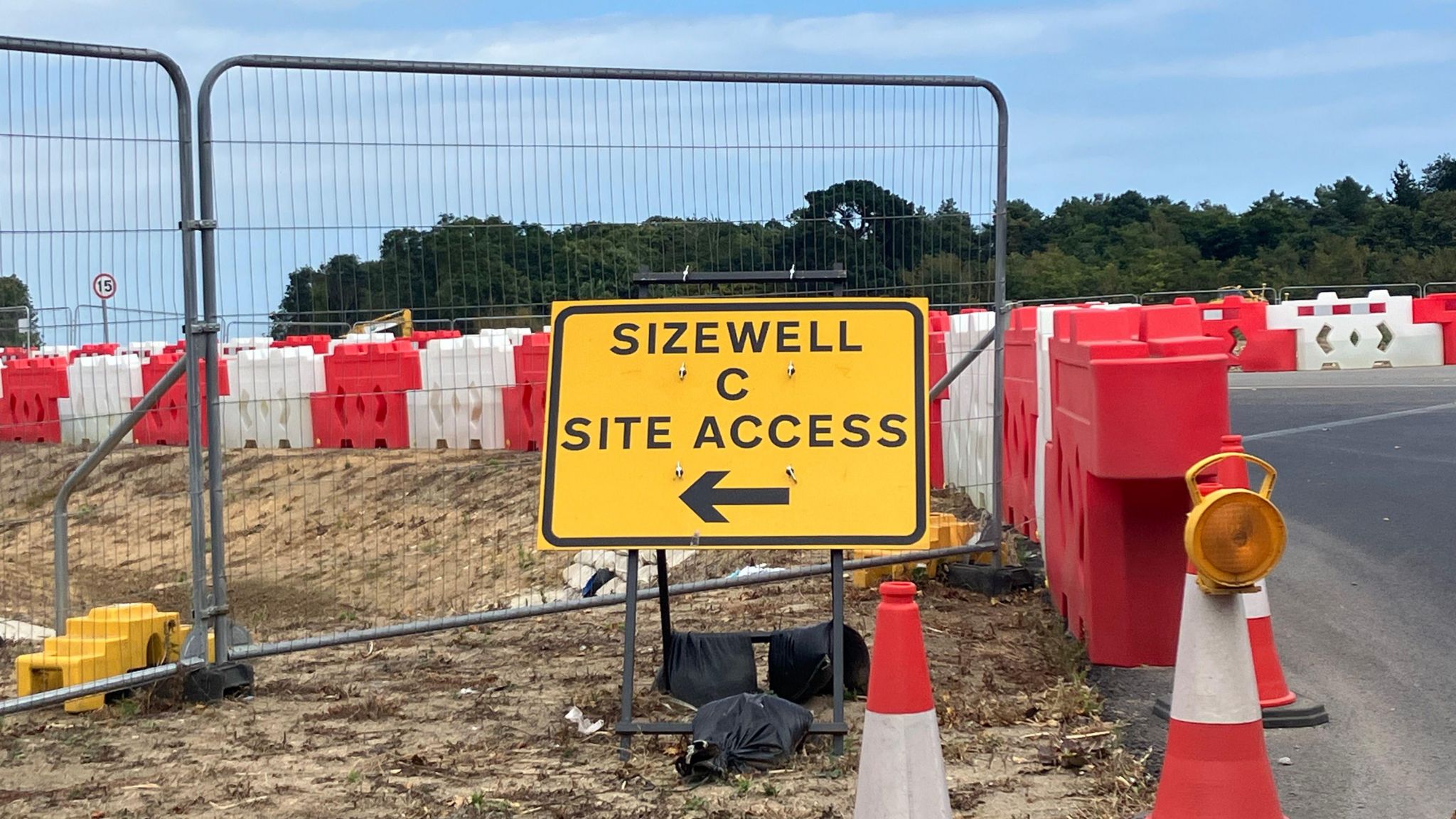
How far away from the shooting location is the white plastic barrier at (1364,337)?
1041 inches

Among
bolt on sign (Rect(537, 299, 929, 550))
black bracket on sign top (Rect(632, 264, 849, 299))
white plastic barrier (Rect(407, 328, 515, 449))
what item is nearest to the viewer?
bolt on sign (Rect(537, 299, 929, 550))

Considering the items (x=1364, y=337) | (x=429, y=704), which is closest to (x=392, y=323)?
(x=429, y=704)

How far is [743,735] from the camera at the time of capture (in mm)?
5402

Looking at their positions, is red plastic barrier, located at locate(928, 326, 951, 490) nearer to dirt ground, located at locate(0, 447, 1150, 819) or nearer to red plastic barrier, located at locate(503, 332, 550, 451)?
dirt ground, located at locate(0, 447, 1150, 819)

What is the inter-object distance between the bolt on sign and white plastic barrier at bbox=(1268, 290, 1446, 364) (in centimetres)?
2237

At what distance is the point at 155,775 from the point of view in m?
5.59

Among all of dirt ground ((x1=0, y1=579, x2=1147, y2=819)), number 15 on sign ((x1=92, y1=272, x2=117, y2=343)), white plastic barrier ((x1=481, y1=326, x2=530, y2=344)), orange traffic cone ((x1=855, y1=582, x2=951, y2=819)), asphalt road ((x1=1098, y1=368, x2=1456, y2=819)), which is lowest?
dirt ground ((x1=0, y1=579, x2=1147, y2=819))

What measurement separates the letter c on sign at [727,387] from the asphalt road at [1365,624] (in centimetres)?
184

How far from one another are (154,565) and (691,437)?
24.1 feet

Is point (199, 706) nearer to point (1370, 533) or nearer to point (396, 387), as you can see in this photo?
point (396, 387)

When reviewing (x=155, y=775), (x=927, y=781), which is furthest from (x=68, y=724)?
(x=927, y=781)

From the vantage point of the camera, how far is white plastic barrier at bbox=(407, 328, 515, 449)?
7.84 metres

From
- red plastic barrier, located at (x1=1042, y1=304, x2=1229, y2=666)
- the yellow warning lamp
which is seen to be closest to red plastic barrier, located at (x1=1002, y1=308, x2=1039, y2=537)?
red plastic barrier, located at (x1=1042, y1=304, x2=1229, y2=666)

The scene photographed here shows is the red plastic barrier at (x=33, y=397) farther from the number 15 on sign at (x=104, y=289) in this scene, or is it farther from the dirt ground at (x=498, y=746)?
the dirt ground at (x=498, y=746)
